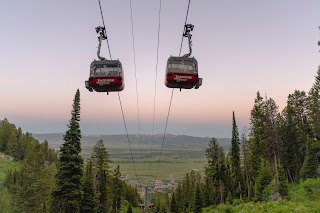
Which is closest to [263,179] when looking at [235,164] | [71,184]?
[235,164]

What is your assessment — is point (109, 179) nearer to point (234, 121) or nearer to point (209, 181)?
point (209, 181)

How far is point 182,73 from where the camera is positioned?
21.4 meters

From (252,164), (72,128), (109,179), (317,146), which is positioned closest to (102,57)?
(72,128)

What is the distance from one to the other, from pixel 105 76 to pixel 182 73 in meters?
5.30

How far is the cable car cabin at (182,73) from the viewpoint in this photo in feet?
70.1

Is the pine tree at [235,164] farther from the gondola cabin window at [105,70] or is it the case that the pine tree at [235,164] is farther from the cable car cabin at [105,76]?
the gondola cabin window at [105,70]

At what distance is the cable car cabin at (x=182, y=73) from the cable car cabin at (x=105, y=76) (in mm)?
3394

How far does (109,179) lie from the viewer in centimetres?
6097

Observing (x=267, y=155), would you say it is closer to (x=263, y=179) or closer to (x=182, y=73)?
(x=263, y=179)

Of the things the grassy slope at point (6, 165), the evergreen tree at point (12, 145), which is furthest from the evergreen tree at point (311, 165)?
the evergreen tree at point (12, 145)

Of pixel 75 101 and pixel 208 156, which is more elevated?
pixel 75 101

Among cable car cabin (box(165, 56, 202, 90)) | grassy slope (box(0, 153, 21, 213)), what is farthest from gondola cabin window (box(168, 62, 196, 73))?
grassy slope (box(0, 153, 21, 213))

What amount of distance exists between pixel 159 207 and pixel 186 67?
7893cm

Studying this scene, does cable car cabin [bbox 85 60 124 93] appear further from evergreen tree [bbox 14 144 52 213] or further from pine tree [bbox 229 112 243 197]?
pine tree [bbox 229 112 243 197]
